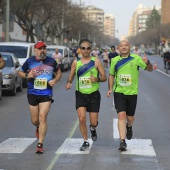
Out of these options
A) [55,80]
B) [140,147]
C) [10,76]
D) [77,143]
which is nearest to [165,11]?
[10,76]

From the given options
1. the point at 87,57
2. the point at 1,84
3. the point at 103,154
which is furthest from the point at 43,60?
the point at 1,84

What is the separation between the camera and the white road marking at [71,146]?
858cm

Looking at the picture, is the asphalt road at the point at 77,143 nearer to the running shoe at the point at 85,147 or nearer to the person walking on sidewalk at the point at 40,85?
the running shoe at the point at 85,147

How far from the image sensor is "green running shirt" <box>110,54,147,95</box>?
8.83 meters

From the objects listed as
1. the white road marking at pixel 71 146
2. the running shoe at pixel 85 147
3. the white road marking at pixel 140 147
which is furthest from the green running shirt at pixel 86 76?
the white road marking at pixel 140 147

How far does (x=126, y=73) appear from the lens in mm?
8820

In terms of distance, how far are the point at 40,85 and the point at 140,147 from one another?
203 cm

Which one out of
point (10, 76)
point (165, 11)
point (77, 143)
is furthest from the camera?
point (165, 11)

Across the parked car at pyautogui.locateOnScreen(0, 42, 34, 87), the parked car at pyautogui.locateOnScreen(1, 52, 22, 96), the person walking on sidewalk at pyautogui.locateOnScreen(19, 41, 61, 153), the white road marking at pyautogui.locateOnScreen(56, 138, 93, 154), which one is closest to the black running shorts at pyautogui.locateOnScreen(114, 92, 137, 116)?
the white road marking at pyautogui.locateOnScreen(56, 138, 93, 154)

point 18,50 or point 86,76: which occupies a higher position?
point 86,76

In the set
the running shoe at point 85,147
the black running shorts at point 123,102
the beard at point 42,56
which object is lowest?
the running shoe at point 85,147

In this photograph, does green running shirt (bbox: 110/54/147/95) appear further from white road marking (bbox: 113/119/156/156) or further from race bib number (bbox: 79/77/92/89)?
white road marking (bbox: 113/119/156/156)

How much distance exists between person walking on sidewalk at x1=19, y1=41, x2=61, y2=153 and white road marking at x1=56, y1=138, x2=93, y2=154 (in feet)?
1.42

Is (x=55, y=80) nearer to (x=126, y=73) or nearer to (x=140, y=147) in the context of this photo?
(x=126, y=73)
